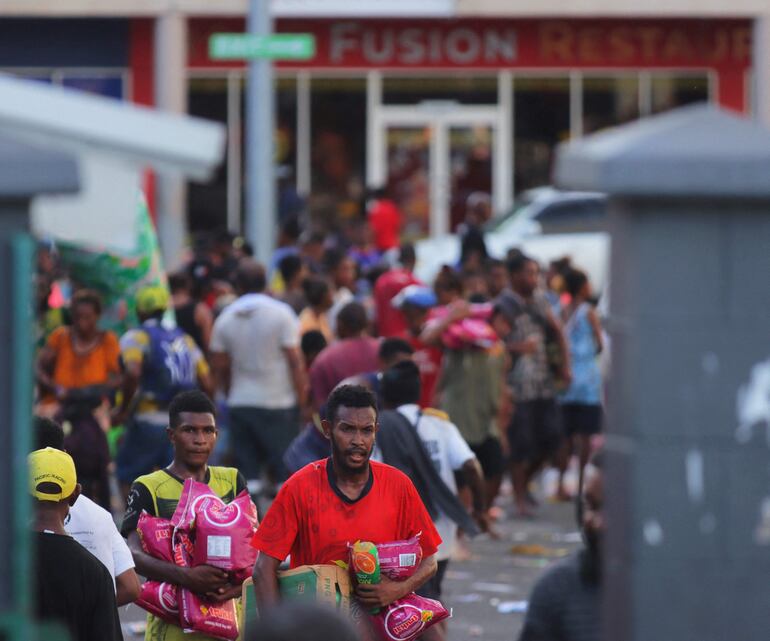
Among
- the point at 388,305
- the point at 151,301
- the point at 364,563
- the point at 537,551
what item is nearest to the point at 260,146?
the point at 388,305

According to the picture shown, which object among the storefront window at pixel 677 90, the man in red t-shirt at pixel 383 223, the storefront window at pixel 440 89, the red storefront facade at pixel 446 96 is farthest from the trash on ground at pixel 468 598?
the storefront window at pixel 677 90

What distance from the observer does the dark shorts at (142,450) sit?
39.8ft

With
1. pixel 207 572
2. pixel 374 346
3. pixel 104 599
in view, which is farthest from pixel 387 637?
pixel 374 346

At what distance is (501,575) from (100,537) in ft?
19.0

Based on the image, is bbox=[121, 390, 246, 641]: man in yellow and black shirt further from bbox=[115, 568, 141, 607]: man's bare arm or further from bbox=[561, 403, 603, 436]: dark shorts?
bbox=[561, 403, 603, 436]: dark shorts

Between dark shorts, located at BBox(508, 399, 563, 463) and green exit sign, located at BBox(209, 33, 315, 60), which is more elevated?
green exit sign, located at BBox(209, 33, 315, 60)

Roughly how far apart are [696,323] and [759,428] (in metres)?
0.29

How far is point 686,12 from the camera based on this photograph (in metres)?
28.8

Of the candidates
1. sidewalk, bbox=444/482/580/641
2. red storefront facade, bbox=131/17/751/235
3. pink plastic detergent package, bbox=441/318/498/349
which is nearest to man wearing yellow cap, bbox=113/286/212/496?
pink plastic detergent package, bbox=441/318/498/349

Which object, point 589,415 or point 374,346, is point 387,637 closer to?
point 374,346

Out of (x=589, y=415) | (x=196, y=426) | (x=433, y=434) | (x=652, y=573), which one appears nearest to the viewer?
(x=652, y=573)

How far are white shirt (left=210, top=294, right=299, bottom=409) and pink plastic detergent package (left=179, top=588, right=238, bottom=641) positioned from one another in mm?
6364

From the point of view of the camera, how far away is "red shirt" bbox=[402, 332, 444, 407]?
12977 mm

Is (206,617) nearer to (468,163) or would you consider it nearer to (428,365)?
(428,365)
